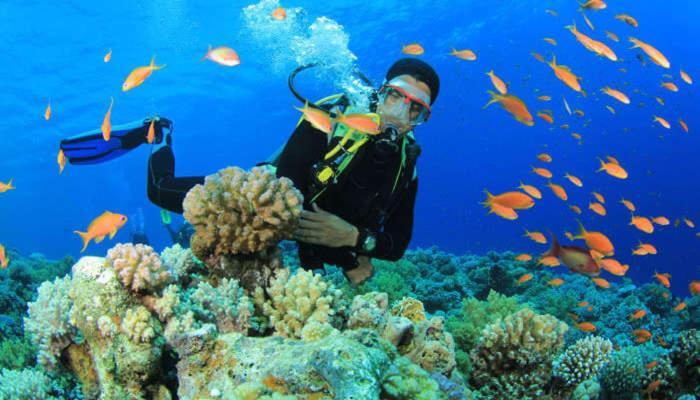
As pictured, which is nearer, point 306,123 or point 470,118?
point 306,123

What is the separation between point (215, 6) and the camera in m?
28.2

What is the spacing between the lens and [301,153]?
12.6ft

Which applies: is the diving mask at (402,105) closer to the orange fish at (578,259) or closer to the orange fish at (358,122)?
the orange fish at (358,122)

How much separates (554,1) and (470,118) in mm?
44920

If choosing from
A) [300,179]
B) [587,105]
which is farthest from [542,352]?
[587,105]

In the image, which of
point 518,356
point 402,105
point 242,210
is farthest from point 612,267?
point 242,210

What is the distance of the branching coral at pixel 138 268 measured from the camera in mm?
2566

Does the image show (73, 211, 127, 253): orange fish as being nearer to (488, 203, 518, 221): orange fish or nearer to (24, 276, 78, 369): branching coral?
(24, 276, 78, 369): branching coral

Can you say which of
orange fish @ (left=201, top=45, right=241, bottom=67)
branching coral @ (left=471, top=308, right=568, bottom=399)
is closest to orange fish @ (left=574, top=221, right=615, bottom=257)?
branching coral @ (left=471, top=308, right=568, bottom=399)

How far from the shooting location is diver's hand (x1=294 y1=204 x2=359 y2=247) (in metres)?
3.60

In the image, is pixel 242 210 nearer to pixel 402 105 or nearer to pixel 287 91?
pixel 402 105

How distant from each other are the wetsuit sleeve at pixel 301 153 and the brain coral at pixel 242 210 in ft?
2.11

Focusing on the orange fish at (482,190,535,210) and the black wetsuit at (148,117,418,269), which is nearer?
the black wetsuit at (148,117,418,269)

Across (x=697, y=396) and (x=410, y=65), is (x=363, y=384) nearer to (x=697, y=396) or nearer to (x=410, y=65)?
(x=410, y=65)
